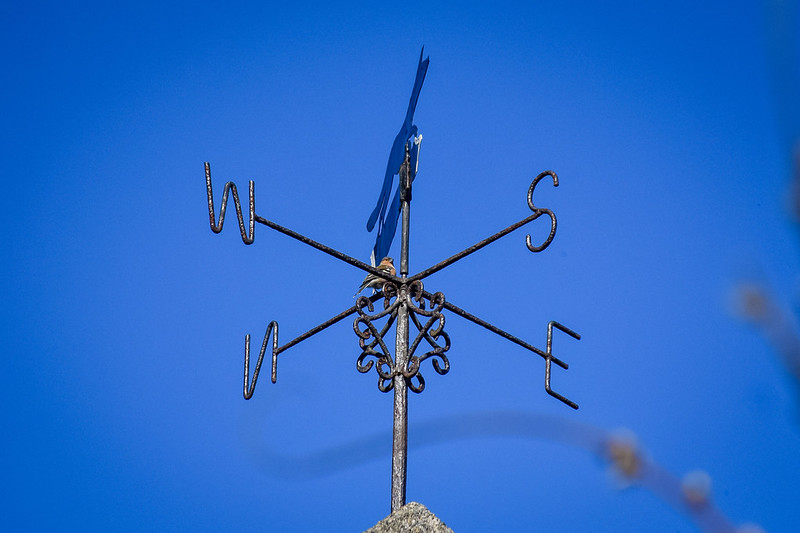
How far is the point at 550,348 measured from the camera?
15.2ft

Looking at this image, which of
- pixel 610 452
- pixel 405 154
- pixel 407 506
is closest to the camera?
pixel 610 452

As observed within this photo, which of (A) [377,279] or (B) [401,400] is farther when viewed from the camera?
(A) [377,279]

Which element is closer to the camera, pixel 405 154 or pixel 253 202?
pixel 253 202

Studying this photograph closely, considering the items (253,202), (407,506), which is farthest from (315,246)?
(407,506)

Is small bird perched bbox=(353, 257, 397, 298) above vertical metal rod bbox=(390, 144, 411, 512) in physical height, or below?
above

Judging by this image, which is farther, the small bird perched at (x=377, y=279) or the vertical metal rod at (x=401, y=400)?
the small bird perched at (x=377, y=279)

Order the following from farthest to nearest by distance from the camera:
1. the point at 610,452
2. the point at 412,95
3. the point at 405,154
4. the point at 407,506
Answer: the point at 412,95
the point at 405,154
the point at 407,506
the point at 610,452

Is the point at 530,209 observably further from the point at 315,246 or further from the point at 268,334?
the point at 268,334

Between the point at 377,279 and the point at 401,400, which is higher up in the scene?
the point at 377,279

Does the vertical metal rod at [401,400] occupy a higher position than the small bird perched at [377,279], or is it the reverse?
the small bird perched at [377,279]

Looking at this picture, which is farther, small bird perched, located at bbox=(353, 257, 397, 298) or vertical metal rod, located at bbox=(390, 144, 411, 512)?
small bird perched, located at bbox=(353, 257, 397, 298)

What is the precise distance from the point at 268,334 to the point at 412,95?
1813mm

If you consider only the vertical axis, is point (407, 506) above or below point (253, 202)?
below

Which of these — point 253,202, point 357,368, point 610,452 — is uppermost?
point 253,202
